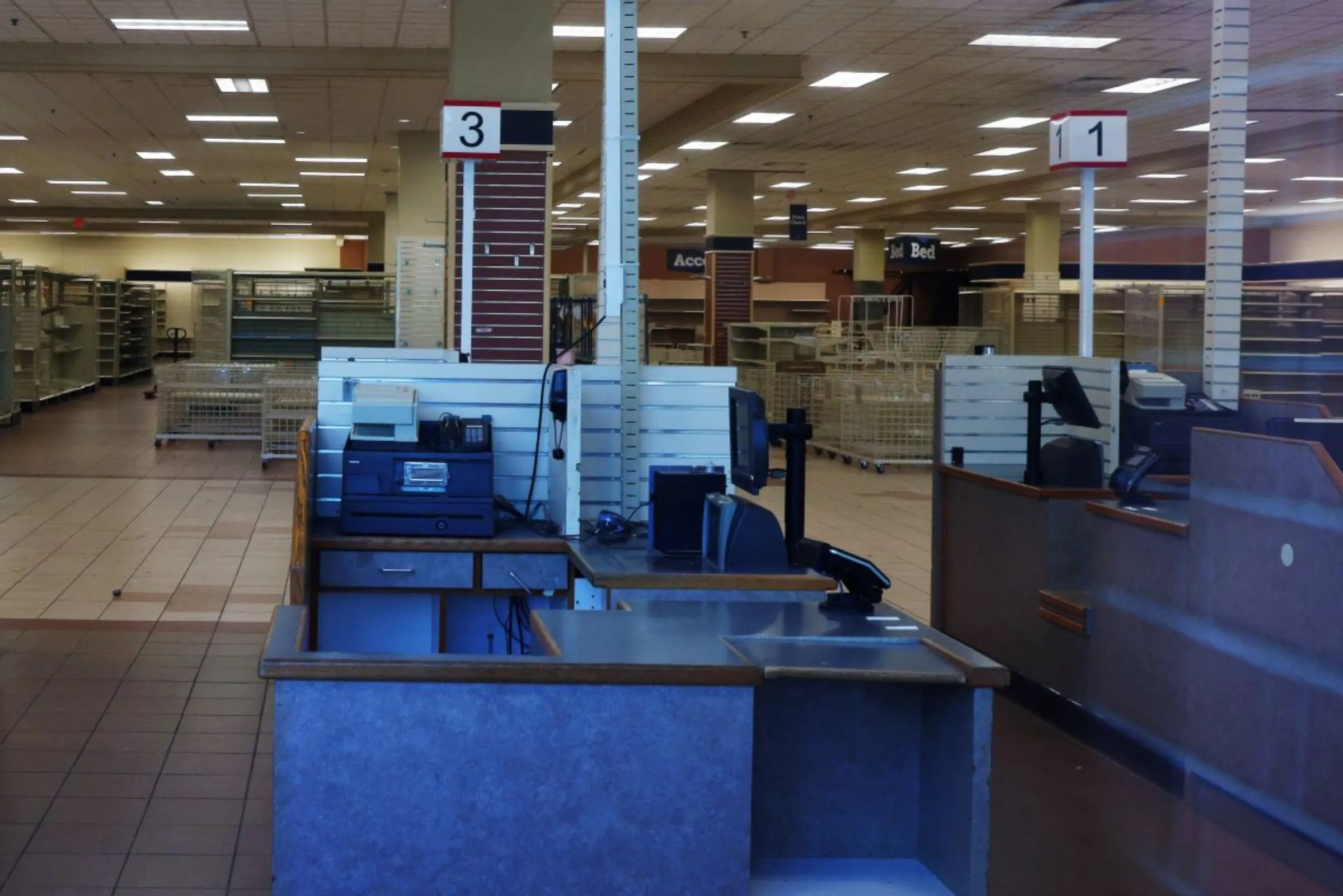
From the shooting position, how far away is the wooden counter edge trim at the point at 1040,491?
5.43 m

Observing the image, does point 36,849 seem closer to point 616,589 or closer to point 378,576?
point 378,576

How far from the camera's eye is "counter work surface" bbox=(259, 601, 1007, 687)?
104 inches

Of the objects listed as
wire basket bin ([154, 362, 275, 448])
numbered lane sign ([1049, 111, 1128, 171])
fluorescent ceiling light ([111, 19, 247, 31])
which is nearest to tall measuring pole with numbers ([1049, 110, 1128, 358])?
numbered lane sign ([1049, 111, 1128, 171])

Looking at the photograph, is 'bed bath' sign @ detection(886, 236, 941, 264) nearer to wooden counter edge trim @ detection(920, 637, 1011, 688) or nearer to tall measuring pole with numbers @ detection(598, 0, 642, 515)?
tall measuring pole with numbers @ detection(598, 0, 642, 515)

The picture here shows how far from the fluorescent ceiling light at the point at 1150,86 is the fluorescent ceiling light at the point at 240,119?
29.5ft

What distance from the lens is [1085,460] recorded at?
5.59 m

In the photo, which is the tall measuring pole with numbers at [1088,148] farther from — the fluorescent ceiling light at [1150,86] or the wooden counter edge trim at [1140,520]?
the fluorescent ceiling light at [1150,86]

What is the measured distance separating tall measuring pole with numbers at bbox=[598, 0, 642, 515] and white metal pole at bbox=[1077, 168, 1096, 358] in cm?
219

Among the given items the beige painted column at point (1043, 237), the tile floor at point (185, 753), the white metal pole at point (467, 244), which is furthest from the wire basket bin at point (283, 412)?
the beige painted column at point (1043, 237)

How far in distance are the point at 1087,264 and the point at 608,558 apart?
3.04m

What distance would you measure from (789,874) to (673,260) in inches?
868

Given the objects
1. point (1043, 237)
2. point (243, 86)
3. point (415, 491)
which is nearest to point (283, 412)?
point (243, 86)

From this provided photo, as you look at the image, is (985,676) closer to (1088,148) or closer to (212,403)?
(1088,148)

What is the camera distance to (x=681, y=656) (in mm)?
2793
